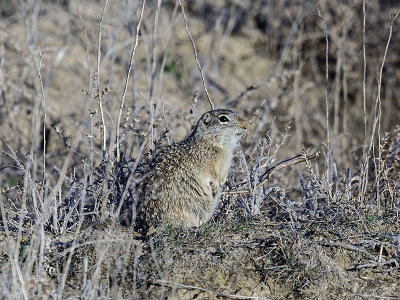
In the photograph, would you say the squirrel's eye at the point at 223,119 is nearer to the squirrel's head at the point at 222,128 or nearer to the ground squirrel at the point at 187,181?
the squirrel's head at the point at 222,128

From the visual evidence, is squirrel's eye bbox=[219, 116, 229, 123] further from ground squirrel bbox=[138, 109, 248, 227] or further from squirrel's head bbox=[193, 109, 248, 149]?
ground squirrel bbox=[138, 109, 248, 227]

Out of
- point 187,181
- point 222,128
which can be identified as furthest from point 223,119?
point 187,181

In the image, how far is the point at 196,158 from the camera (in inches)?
192

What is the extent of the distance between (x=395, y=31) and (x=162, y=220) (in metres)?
7.02

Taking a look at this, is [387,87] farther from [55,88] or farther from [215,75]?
[55,88]

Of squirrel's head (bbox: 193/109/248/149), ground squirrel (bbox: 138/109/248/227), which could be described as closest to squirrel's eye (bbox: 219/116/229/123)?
squirrel's head (bbox: 193/109/248/149)

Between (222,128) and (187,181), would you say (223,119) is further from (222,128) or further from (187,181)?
(187,181)

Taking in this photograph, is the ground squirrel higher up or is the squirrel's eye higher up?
the squirrel's eye

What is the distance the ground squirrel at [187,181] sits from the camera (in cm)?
462

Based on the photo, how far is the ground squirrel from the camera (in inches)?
182

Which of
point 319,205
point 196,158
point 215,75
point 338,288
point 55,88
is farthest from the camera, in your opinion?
point 215,75

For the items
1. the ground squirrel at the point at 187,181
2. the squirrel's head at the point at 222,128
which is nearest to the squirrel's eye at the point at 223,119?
the squirrel's head at the point at 222,128

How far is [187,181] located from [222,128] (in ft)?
2.38

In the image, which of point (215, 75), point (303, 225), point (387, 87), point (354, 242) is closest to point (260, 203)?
point (303, 225)
